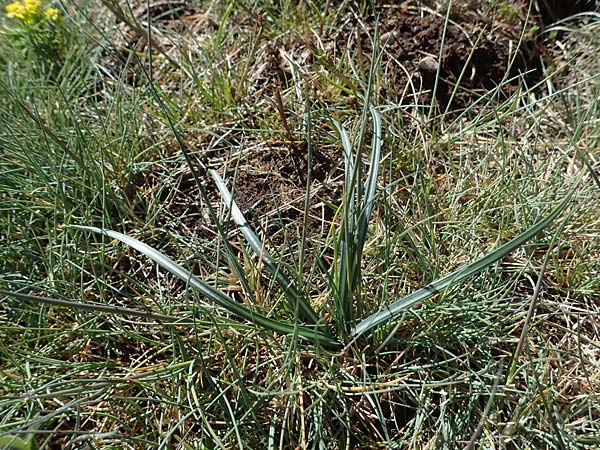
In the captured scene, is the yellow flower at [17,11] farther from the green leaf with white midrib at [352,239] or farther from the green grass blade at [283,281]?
the green leaf with white midrib at [352,239]

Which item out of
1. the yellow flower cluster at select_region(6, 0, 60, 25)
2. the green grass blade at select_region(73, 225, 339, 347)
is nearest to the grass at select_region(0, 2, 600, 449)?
the green grass blade at select_region(73, 225, 339, 347)

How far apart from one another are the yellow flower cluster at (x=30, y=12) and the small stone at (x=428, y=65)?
131cm

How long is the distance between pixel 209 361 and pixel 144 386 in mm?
170

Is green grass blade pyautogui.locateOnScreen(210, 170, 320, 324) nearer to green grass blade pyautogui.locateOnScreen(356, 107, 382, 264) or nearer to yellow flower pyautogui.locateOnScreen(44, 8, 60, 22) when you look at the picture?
green grass blade pyautogui.locateOnScreen(356, 107, 382, 264)

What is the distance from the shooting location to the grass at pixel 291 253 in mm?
1333

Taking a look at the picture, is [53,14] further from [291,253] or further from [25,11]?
[291,253]

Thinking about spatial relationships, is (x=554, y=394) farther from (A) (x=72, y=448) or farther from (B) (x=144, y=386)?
(A) (x=72, y=448)

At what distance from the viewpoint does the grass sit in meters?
1.33

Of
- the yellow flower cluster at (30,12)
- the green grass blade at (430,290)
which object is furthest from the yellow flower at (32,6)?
the green grass blade at (430,290)

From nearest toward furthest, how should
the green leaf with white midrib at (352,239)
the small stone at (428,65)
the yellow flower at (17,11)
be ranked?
the green leaf with white midrib at (352,239) → the small stone at (428,65) → the yellow flower at (17,11)

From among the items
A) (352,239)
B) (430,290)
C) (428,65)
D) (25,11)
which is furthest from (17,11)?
(430,290)

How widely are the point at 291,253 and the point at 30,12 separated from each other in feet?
4.67

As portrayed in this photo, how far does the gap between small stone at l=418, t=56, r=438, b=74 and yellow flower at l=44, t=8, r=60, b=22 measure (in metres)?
1.30

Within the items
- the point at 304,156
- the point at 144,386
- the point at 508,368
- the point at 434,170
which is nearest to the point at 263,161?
the point at 304,156
